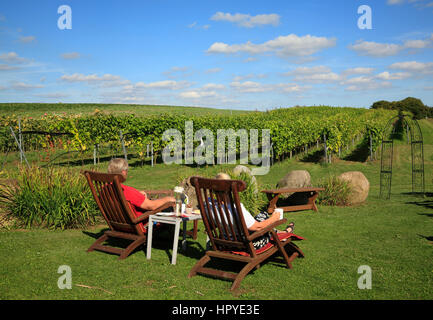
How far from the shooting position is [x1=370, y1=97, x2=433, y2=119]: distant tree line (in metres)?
74.7

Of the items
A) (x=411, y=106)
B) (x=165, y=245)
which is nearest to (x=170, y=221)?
(x=165, y=245)

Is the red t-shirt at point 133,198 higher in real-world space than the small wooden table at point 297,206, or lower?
higher

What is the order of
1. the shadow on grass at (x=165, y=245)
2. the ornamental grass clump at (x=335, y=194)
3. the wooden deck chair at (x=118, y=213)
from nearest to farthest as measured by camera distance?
the wooden deck chair at (x=118, y=213)
the shadow on grass at (x=165, y=245)
the ornamental grass clump at (x=335, y=194)

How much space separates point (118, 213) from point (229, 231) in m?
1.64

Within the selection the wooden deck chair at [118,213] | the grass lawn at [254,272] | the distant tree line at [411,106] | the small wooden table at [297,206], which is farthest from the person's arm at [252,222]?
the distant tree line at [411,106]

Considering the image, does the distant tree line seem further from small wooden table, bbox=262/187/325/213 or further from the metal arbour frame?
small wooden table, bbox=262/187/325/213

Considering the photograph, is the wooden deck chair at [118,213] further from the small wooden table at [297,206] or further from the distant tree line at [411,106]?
the distant tree line at [411,106]

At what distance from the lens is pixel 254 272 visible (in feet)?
15.6

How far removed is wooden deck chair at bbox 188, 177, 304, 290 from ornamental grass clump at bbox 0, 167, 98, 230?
342 centimetres

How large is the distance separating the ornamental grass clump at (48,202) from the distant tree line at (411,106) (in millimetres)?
74848

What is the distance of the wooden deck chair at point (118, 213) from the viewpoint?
497 centimetres

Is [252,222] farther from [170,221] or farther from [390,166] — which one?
[390,166]

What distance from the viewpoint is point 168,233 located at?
6.84 m
